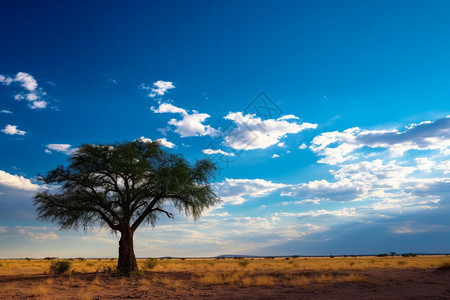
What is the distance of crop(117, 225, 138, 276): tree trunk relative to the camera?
25984mm

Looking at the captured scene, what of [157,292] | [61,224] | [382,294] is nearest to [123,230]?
[61,224]

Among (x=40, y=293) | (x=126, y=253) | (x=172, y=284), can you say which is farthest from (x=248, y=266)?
(x=40, y=293)

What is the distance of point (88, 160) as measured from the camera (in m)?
25.9

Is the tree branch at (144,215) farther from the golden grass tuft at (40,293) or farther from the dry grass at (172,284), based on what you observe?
the golden grass tuft at (40,293)

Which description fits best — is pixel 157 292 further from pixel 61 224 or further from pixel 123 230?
pixel 61 224

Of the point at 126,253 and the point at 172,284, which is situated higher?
the point at 126,253

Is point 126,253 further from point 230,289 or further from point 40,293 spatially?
point 230,289

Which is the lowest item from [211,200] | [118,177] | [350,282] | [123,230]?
[350,282]

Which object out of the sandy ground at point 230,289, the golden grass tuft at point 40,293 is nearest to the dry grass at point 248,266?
the sandy ground at point 230,289

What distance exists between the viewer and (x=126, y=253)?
26.2m

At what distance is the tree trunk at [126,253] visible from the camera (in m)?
26.0

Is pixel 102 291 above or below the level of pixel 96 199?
below

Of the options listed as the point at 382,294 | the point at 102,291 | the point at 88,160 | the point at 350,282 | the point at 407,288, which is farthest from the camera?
the point at 88,160

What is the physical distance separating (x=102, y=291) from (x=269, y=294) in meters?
9.12
